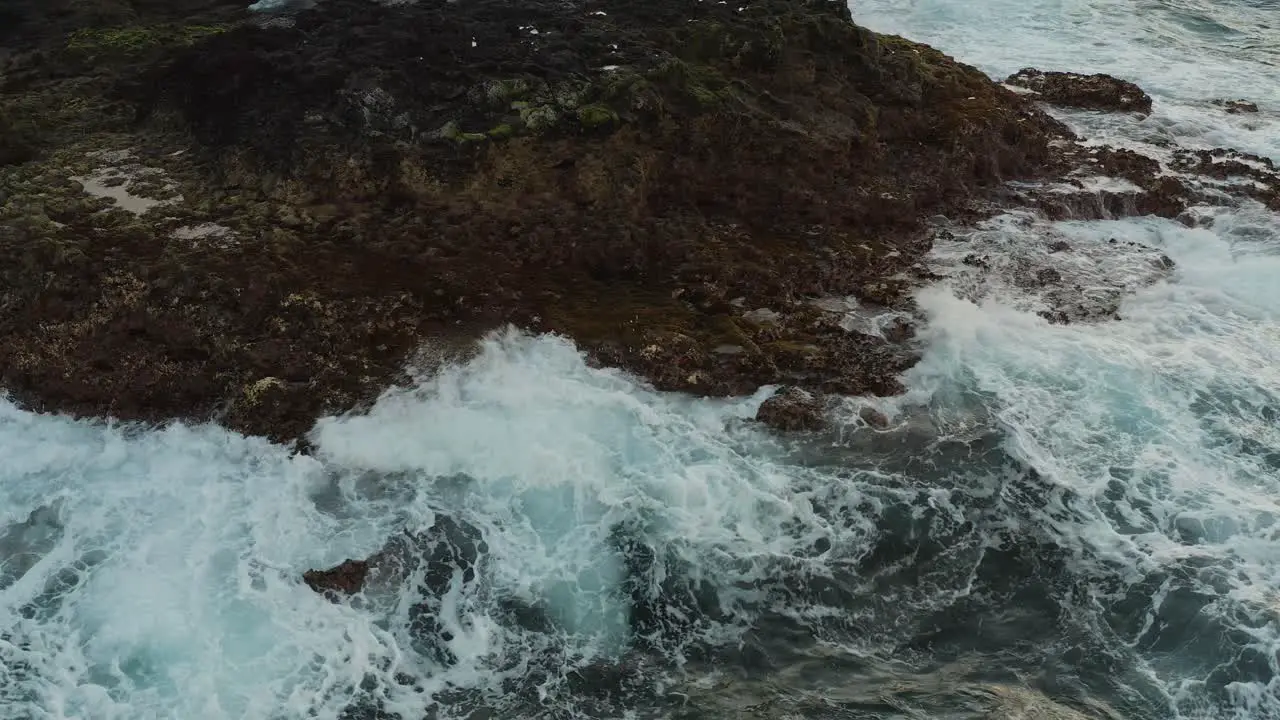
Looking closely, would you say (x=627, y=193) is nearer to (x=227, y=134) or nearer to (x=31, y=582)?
(x=227, y=134)

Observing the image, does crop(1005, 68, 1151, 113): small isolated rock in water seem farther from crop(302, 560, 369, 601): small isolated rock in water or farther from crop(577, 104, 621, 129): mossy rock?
crop(302, 560, 369, 601): small isolated rock in water

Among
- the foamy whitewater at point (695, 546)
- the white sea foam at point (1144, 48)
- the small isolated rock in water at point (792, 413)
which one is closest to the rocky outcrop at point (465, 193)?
the small isolated rock in water at point (792, 413)

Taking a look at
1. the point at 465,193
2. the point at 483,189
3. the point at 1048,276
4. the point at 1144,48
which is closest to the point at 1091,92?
the point at 1144,48

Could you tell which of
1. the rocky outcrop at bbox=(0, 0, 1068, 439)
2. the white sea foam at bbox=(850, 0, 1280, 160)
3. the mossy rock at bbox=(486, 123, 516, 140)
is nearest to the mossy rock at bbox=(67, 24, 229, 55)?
the rocky outcrop at bbox=(0, 0, 1068, 439)

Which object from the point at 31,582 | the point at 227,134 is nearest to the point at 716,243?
the point at 227,134

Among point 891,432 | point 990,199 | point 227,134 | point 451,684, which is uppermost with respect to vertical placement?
point 227,134

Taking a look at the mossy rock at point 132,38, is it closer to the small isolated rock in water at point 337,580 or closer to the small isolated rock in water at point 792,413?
the small isolated rock in water at point 337,580

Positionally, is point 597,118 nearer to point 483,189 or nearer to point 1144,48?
point 483,189
